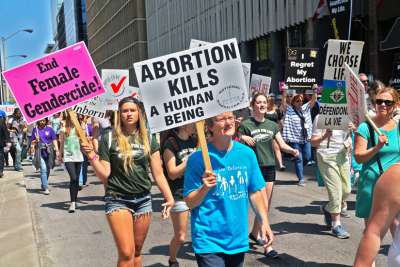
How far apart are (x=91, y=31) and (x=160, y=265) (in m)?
116

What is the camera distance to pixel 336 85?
6383 millimetres

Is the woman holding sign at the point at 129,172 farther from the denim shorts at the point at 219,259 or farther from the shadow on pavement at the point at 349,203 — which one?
the shadow on pavement at the point at 349,203

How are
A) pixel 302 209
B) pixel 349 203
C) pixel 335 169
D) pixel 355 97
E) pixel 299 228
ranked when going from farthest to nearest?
pixel 349 203, pixel 302 209, pixel 299 228, pixel 335 169, pixel 355 97

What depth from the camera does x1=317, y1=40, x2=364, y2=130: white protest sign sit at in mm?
6000

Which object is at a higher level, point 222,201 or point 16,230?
point 222,201

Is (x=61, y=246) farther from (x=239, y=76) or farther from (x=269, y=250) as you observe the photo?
(x=239, y=76)

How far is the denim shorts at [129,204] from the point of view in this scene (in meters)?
4.39

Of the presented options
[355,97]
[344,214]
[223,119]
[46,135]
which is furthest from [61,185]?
[223,119]

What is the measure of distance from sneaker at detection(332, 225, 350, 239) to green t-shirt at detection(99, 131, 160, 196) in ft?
9.51

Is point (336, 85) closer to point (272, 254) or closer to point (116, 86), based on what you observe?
point (272, 254)

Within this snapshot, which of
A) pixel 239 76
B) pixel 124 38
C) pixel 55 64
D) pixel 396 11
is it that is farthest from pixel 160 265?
pixel 124 38

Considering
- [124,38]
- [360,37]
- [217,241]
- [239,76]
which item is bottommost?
[217,241]

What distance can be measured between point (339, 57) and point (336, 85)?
0.45m

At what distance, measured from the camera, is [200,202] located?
A: 3381 millimetres
